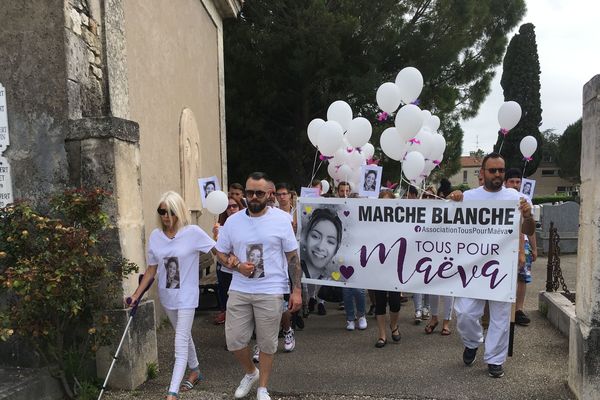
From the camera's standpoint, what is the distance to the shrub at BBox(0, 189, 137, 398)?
11.3 feet

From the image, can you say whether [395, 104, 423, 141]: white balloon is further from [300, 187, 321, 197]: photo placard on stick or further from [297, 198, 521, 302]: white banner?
[300, 187, 321, 197]: photo placard on stick

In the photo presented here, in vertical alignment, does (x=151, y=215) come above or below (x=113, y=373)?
above

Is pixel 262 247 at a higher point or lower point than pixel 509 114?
lower

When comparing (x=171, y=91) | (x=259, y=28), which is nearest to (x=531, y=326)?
(x=171, y=91)

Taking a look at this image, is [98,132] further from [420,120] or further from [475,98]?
[475,98]

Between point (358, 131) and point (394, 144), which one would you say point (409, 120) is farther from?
point (358, 131)

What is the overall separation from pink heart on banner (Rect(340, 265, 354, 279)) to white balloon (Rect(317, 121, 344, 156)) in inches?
79.5

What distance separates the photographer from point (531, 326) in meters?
5.66

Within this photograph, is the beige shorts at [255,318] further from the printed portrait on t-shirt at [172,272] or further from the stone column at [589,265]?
the stone column at [589,265]

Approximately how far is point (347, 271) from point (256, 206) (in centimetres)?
177

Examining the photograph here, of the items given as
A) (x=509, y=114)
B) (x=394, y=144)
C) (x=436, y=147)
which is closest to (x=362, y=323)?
(x=394, y=144)

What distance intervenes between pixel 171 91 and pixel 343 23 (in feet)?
20.9

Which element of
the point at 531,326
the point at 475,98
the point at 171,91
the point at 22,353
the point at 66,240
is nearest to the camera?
the point at 66,240

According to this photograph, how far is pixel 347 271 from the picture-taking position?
5105 mm
